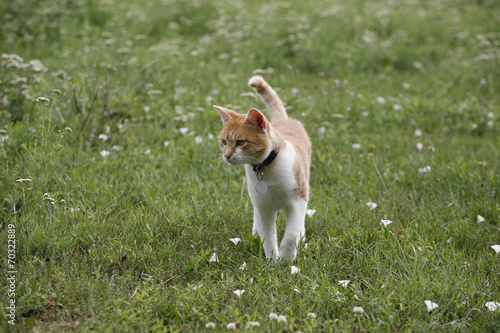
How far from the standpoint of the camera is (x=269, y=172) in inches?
132

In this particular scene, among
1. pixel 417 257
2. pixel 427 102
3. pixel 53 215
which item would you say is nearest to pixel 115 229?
pixel 53 215

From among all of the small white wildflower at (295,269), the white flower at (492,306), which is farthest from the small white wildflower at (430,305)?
the small white wildflower at (295,269)

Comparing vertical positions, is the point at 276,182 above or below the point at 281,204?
above

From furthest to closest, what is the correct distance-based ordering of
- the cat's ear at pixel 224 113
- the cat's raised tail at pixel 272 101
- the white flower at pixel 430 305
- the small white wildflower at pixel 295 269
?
the cat's raised tail at pixel 272 101
the cat's ear at pixel 224 113
the small white wildflower at pixel 295 269
the white flower at pixel 430 305

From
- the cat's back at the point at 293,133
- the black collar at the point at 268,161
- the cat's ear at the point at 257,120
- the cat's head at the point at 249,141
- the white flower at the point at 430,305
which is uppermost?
the cat's ear at the point at 257,120

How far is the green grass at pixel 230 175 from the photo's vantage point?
2.89m

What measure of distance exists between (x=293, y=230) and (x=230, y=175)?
157 cm

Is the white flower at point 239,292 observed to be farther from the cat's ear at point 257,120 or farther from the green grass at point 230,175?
the cat's ear at point 257,120

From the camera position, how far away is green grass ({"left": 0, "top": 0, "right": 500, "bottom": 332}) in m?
2.89

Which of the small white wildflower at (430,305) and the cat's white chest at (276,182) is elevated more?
the cat's white chest at (276,182)

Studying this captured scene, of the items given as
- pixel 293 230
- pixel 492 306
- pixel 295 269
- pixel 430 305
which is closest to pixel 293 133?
pixel 293 230

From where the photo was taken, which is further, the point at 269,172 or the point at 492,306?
the point at 269,172

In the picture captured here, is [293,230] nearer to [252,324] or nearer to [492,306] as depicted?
[252,324]

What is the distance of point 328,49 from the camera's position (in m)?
8.29
